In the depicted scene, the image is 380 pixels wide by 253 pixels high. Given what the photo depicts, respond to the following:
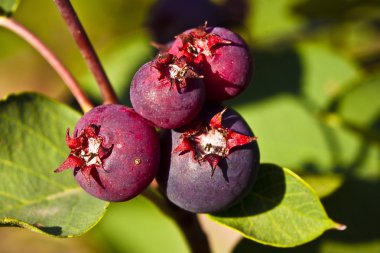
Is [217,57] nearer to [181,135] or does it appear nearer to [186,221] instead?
[181,135]

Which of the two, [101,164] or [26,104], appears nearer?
[101,164]

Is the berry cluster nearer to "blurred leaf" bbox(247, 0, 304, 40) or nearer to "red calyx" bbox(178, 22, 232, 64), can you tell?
"red calyx" bbox(178, 22, 232, 64)

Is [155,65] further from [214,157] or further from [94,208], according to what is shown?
[94,208]

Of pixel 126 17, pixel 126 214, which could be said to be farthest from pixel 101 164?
pixel 126 17

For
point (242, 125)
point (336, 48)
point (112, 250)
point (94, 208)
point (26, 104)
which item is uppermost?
point (26, 104)

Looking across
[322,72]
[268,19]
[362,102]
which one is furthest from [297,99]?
[268,19]

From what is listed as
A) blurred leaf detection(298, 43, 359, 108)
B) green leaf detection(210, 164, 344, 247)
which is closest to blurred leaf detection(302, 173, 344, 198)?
green leaf detection(210, 164, 344, 247)
